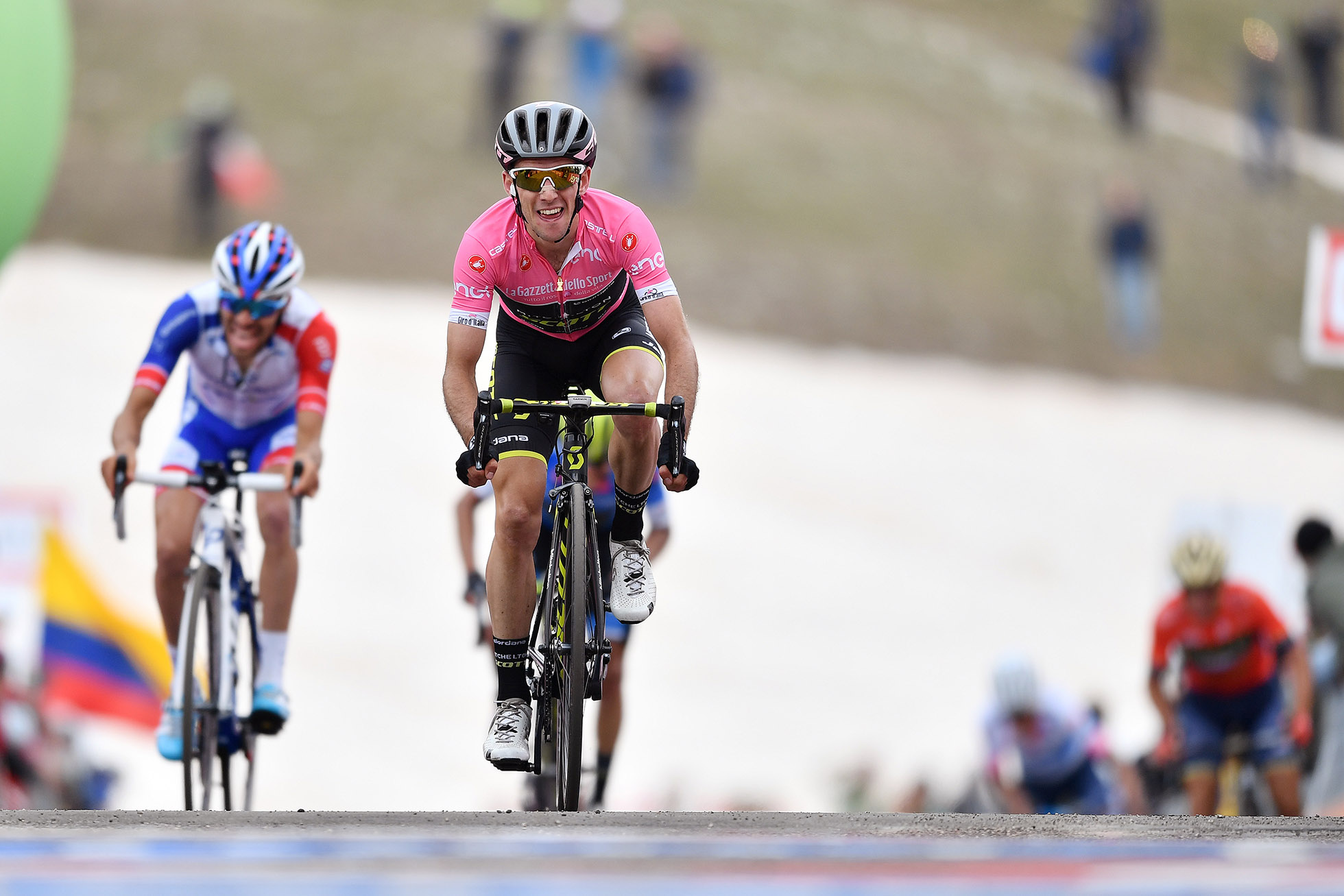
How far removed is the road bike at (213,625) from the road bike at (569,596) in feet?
4.46

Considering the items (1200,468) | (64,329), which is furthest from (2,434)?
(1200,468)

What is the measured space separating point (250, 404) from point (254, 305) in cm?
59

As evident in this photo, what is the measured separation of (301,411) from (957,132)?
34283 millimetres

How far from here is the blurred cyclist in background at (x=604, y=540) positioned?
26.7 feet

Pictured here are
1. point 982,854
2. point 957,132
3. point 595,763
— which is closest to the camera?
point 982,854

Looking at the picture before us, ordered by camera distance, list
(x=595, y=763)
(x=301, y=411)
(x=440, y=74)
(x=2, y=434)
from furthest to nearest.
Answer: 1. (x=440, y=74)
2. (x=2, y=434)
3. (x=595, y=763)
4. (x=301, y=411)

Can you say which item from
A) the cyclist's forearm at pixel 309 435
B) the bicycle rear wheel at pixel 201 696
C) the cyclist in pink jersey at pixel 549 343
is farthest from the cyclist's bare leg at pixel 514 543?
the bicycle rear wheel at pixel 201 696

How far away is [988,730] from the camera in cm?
1117

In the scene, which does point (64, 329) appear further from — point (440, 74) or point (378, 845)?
point (378, 845)

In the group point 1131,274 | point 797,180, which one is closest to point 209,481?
point 1131,274

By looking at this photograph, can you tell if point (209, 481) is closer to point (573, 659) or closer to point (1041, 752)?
point (573, 659)

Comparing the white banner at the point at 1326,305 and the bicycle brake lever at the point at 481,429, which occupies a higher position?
the white banner at the point at 1326,305

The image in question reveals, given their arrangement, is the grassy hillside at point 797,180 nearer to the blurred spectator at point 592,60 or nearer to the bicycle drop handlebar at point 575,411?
the blurred spectator at point 592,60

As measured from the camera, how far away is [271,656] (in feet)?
25.7
